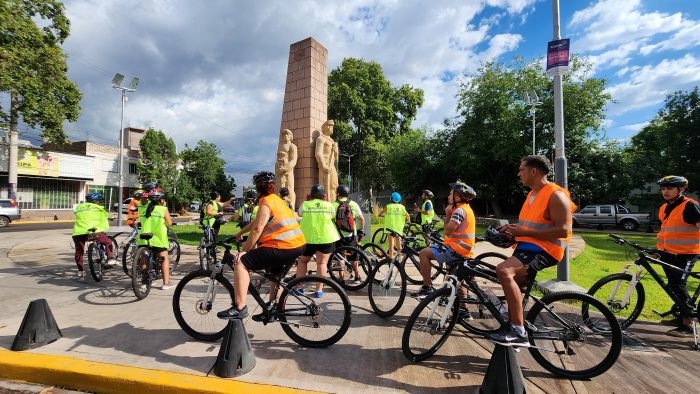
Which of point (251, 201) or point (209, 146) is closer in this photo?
point (251, 201)

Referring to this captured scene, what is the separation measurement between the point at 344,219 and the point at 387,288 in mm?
1615

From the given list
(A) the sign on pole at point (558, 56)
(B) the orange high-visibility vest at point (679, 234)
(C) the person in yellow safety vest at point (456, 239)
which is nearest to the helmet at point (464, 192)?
(C) the person in yellow safety vest at point (456, 239)

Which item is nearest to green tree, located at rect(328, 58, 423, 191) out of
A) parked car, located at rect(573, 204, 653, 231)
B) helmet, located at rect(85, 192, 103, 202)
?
parked car, located at rect(573, 204, 653, 231)

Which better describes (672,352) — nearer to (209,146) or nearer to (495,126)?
(495,126)

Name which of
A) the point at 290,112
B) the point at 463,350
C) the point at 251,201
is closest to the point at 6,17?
the point at 290,112

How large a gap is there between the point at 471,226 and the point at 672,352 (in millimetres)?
2469

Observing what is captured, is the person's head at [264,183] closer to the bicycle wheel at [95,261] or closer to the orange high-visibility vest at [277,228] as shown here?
the orange high-visibility vest at [277,228]

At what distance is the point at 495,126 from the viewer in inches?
971

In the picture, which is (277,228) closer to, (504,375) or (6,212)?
(504,375)

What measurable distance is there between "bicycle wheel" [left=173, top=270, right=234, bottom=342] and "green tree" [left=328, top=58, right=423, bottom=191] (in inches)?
1139

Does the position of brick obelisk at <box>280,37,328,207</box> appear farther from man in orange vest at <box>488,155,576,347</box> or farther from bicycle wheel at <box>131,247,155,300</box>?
man in orange vest at <box>488,155,576,347</box>

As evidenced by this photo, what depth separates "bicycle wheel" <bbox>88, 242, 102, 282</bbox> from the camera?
610cm

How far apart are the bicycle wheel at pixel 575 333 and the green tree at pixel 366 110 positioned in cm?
2959

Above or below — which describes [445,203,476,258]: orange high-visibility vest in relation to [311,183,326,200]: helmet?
below
